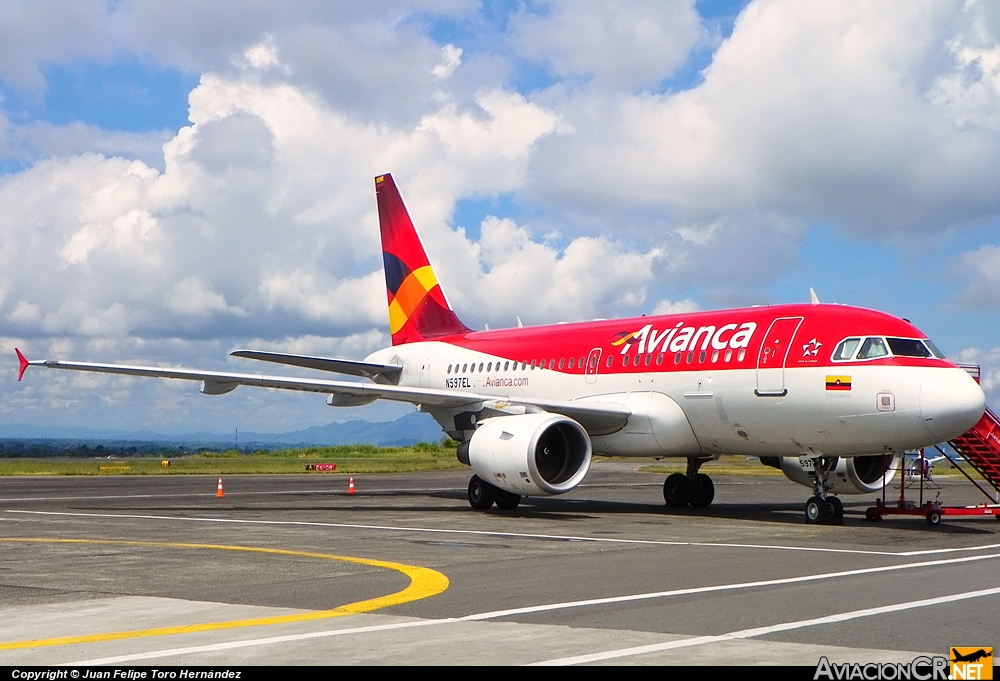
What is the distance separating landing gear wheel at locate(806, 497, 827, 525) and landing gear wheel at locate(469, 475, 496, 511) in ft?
22.7

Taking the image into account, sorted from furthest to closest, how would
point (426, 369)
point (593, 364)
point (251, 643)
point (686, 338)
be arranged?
point (426, 369), point (593, 364), point (686, 338), point (251, 643)

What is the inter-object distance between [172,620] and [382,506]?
1714cm

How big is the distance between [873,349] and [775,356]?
1851 millimetres

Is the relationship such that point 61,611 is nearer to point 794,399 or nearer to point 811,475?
point 794,399

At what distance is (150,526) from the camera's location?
67.3 feet

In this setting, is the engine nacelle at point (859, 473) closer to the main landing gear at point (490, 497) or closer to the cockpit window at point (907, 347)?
the cockpit window at point (907, 347)

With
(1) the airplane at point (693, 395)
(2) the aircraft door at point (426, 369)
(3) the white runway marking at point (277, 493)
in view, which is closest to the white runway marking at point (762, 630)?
(1) the airplane at point (693, 395)

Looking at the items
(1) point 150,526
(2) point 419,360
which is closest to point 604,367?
(2) point 419,360

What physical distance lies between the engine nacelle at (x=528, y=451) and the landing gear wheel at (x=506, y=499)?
1059 mm

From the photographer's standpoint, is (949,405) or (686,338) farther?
(686,338)

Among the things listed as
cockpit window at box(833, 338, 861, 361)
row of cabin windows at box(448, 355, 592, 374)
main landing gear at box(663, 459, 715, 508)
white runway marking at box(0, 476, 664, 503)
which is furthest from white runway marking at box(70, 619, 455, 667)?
white runway marking at box(0, 476, 664, 503)

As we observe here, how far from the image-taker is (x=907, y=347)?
66.0ft

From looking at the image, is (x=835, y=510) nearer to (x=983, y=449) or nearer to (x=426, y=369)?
(x=983, y=449)

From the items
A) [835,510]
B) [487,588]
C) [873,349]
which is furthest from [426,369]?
[487,588]
